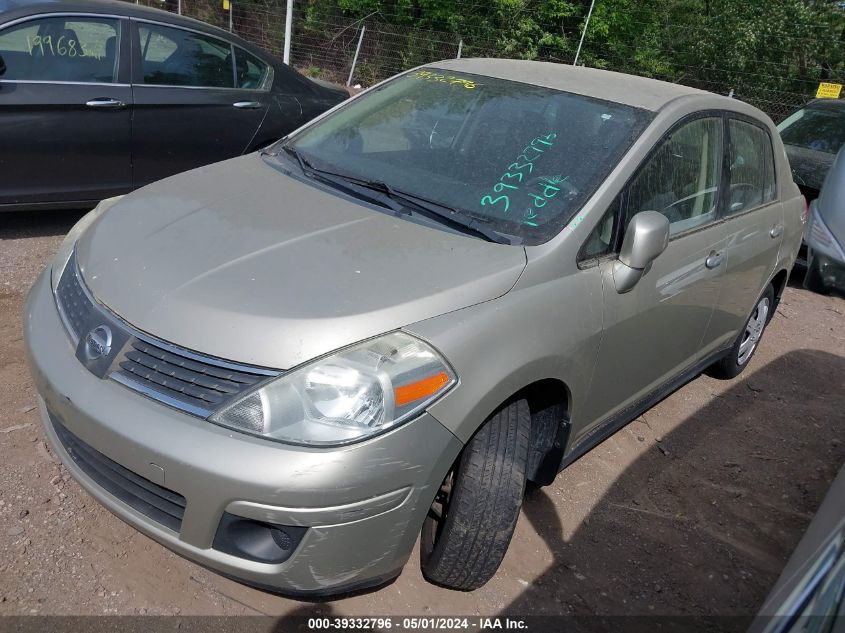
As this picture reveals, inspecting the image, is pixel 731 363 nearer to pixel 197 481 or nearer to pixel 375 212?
pixel 375 212

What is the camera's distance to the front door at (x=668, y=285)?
9.95 feet

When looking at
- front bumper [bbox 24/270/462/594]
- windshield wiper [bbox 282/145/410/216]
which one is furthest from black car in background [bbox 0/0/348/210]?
front bumper [bbox 24/270/462/594]

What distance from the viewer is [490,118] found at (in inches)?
132

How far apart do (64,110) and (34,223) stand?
948 mm

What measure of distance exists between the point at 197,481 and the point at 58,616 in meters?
0.76

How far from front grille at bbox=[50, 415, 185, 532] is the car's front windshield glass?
1.46m

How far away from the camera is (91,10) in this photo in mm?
5102

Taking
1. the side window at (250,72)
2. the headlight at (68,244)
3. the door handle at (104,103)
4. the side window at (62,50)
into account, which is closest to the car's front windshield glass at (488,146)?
the headlight at (68,244)

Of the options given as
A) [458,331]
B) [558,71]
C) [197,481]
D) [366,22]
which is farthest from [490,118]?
[366,22]

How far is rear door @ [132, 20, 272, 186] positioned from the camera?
17.6 ft

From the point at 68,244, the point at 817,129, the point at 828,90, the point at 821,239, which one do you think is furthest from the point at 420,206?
the point at 828,90

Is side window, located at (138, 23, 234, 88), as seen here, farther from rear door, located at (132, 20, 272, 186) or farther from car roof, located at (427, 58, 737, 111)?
car roof, located at (427, 58, 737, 111)

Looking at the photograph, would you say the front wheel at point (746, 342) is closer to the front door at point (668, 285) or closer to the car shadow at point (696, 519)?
the car shadow at point (696, 519)

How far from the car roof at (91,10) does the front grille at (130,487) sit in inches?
137
